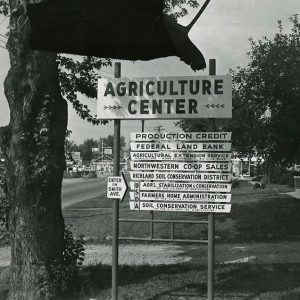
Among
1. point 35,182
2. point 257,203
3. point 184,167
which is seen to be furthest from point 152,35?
point 257,203

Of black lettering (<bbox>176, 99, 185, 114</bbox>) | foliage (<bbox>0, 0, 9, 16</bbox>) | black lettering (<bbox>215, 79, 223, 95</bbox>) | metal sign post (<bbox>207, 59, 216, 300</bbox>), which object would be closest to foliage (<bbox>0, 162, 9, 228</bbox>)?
black lettering (<bbox>176, 99, 185, 114</bbox>)

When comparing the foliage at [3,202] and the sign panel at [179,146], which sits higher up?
the sign panel at [179,146]

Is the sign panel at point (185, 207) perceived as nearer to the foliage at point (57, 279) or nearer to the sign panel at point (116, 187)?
the sign panel at point (116, 187)

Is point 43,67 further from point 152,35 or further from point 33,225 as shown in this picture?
point 152,35

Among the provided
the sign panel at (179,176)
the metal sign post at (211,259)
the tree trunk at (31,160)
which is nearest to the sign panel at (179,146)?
the sign panel at (179,176)

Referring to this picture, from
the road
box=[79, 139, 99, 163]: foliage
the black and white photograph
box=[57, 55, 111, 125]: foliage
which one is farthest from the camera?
box=[79, 139, 99, 163]: foliage

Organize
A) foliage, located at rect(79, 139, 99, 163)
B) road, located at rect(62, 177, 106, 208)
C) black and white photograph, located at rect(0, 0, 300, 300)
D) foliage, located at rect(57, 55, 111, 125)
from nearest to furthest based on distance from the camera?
black and white photograph, located at rect(0, 0, 300, 300) < foliage, located at rect(57, 55, 111, 125) < road, located at rect(62, 177, 106, 208) < foliage, located at rect(79, 139, 99, 163)

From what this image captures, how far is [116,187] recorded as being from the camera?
7.00 meters

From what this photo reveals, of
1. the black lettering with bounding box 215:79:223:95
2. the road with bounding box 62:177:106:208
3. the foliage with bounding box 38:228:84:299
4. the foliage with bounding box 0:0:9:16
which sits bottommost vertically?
the road with bounding box 62:177:106:208

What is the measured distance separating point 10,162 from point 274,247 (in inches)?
297

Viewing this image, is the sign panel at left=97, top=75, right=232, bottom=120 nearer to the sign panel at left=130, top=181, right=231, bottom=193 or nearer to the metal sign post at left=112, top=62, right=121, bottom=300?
the metal sign post at left=112, top=62, right=121, bottom=300

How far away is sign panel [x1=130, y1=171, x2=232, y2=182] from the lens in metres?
6.67

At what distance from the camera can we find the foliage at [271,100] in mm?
15273

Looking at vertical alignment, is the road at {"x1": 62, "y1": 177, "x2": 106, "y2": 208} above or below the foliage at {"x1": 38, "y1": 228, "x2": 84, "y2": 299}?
below
